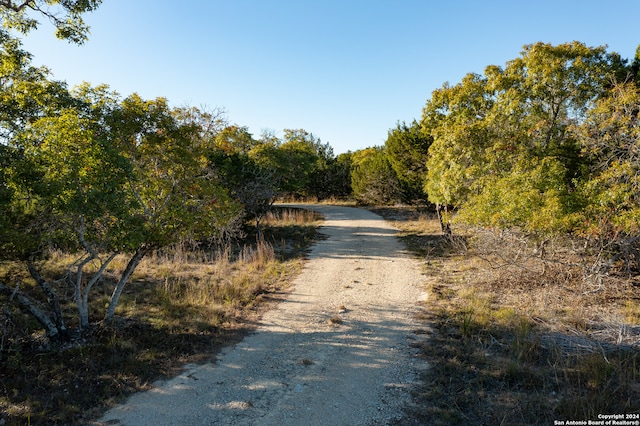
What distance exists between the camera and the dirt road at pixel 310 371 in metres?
4.31

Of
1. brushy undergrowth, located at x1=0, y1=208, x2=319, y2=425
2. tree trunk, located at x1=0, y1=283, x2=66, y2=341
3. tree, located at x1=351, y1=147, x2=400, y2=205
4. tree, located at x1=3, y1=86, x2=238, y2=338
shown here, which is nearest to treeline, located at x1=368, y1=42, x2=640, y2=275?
brushy undergrowth, located at x1=0, y1=208, x2=319, y2=425

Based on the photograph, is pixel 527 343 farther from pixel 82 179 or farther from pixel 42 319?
pixel 42 319

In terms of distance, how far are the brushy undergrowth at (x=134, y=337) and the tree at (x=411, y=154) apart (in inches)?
393

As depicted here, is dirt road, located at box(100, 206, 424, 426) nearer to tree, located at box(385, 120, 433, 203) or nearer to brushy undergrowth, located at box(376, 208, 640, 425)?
brushy undergrowth, located at box(376, 208, 640, 425)

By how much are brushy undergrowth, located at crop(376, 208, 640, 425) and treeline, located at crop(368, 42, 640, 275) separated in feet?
2.44

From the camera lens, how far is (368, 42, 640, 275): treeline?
697 cm

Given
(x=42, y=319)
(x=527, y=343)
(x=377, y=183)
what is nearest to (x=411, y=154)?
(x=377, y=183)

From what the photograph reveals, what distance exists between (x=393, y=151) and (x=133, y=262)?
54.6 feet

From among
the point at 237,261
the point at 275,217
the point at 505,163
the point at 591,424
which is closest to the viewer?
A: the point at 591,424

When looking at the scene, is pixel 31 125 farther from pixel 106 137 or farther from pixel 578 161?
pixel 578 161

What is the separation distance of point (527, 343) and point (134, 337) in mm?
6995

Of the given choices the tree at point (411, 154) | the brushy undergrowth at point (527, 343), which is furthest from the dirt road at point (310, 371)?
the tree at point (411, 154)

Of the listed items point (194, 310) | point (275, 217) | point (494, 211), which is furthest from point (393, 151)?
point (194, 310)

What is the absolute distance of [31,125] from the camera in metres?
5.22
